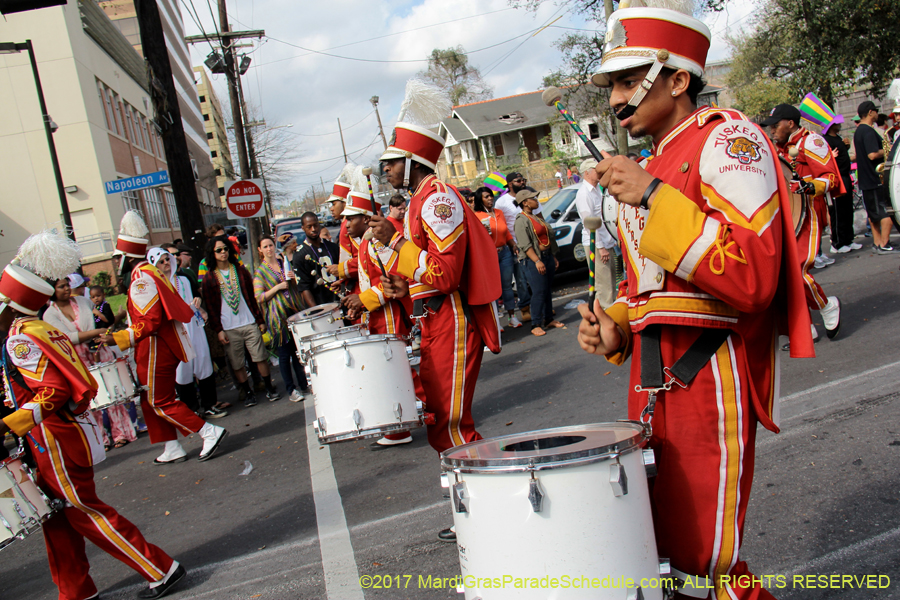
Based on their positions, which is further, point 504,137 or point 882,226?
point 504,137

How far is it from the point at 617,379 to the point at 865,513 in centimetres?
364

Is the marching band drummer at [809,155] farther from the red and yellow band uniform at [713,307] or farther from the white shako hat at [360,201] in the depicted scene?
the red and yellow band uniform at [713,307]

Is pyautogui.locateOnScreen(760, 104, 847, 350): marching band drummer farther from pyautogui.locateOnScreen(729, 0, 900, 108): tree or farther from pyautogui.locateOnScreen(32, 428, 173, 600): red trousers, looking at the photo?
pyautogui.locateOnScreen(729, 0, 900, 108): tree

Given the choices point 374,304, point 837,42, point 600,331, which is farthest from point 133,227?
point 837,42

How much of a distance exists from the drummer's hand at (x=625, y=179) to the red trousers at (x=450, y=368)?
7.01 ft

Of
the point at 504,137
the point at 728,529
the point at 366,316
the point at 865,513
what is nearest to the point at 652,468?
the point at 728,529

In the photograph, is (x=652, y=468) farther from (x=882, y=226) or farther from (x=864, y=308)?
(x=882, y=226)

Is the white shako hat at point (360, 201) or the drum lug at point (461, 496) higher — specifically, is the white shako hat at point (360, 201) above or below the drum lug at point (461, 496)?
above

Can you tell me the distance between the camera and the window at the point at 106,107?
1241 inches

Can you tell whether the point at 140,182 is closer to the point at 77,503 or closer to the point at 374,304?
the point at 374,304

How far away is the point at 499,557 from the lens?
71.5 inches

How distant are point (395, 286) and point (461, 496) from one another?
8.62 ft

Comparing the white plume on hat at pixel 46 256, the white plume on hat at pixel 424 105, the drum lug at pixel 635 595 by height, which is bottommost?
the drum lug at pixel 635 595

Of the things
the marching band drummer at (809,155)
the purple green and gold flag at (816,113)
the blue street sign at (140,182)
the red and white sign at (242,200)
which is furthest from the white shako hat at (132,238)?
the purple green and gold flag at (816,113)
